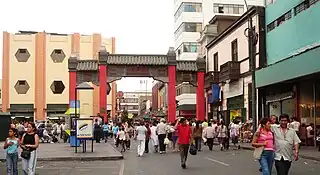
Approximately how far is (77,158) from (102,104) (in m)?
22.6

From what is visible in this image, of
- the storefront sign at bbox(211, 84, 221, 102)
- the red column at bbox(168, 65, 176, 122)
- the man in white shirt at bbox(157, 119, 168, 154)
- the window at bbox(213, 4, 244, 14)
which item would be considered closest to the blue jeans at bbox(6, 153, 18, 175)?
the man in white shirt at bbox(157, 119, 168, 154)

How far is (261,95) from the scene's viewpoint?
34469mm

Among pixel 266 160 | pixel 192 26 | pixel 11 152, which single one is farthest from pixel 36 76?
pixel 266 160

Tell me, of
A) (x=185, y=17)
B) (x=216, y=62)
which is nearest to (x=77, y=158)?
(x=216, y=62)

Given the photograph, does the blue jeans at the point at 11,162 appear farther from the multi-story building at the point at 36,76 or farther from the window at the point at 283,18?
the multi-story building at the point at 36,76

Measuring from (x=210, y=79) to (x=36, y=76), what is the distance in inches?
1098

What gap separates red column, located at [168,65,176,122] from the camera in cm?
4400

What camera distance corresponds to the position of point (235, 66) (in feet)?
125

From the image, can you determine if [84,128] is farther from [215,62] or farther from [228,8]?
[228,8]

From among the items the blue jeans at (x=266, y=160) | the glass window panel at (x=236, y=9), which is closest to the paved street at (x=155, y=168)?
the blue jeans at (x=266, y=160)

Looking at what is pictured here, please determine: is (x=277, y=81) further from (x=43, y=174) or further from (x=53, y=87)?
(x=53, y=87)

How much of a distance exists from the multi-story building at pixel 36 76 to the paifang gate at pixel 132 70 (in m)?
18.5

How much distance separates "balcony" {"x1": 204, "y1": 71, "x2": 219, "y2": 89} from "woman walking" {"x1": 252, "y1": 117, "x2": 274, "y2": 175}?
31.7 m

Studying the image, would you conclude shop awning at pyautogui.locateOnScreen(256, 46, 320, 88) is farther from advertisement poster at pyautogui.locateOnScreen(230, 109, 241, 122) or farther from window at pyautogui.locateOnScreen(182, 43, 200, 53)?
window at pyautogui.locateOnScreen(182, 43, 200, 53)
